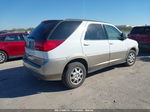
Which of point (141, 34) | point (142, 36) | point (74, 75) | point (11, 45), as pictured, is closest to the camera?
point (74, 75)

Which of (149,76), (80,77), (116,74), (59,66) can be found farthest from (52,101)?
(149,76)

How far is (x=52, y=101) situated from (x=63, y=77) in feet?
2.35

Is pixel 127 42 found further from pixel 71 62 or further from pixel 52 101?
pixel 52 101

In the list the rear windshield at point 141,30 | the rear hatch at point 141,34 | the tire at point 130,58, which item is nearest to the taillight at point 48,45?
the tire at point 130,58

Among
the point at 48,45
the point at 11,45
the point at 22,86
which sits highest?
the point at 48,45

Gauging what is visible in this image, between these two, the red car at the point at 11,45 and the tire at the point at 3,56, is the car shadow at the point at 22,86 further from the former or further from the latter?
the red car at the point at 11,45

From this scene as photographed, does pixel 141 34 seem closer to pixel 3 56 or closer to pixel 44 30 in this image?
pixel 44 30

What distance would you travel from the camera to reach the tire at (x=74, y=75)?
12.2 feet

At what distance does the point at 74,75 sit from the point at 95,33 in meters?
1.49

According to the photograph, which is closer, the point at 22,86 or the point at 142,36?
the point at 22,86

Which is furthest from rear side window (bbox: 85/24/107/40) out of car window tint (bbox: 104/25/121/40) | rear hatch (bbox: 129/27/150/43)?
rear hatch (bbox: 129/27/150/43)

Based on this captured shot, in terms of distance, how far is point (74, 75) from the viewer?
387 cm

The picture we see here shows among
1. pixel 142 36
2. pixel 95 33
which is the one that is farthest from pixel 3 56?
pixel 142 36

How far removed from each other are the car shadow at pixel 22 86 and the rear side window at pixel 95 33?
67.3 inches
